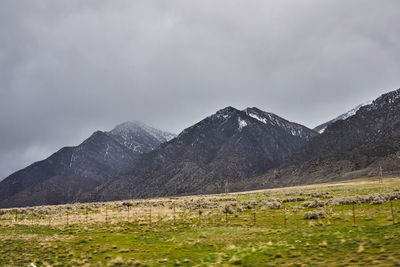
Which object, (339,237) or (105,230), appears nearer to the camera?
(339,237)

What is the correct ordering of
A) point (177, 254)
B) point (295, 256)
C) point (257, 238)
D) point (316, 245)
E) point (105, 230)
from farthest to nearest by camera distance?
point (105, 230)
point (257, 238)
point (177, 254)
point (316, 245)
point (295, 256)

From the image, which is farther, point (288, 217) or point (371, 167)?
point (371, 167)

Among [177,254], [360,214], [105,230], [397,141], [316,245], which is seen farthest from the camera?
[397,141]

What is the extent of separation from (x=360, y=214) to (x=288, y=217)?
6.46m

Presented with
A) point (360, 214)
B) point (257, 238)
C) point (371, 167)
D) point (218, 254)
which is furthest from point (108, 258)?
point (371, 167)

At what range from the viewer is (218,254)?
16.6 m

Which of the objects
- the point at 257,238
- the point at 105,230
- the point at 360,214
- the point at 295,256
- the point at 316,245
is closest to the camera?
the point at 295,256

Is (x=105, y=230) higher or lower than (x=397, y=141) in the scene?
lower

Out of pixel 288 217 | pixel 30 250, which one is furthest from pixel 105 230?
pixel 288 217

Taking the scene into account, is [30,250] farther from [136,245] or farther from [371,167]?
[371,167]

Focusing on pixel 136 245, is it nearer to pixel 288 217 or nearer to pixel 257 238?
pixel 257 238

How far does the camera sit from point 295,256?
14.8 m

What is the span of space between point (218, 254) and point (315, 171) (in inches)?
7776

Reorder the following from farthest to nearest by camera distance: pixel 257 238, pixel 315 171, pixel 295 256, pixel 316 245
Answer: pixel 315 171
pixel 257 238
pixel 316 245
pixel 295 256
